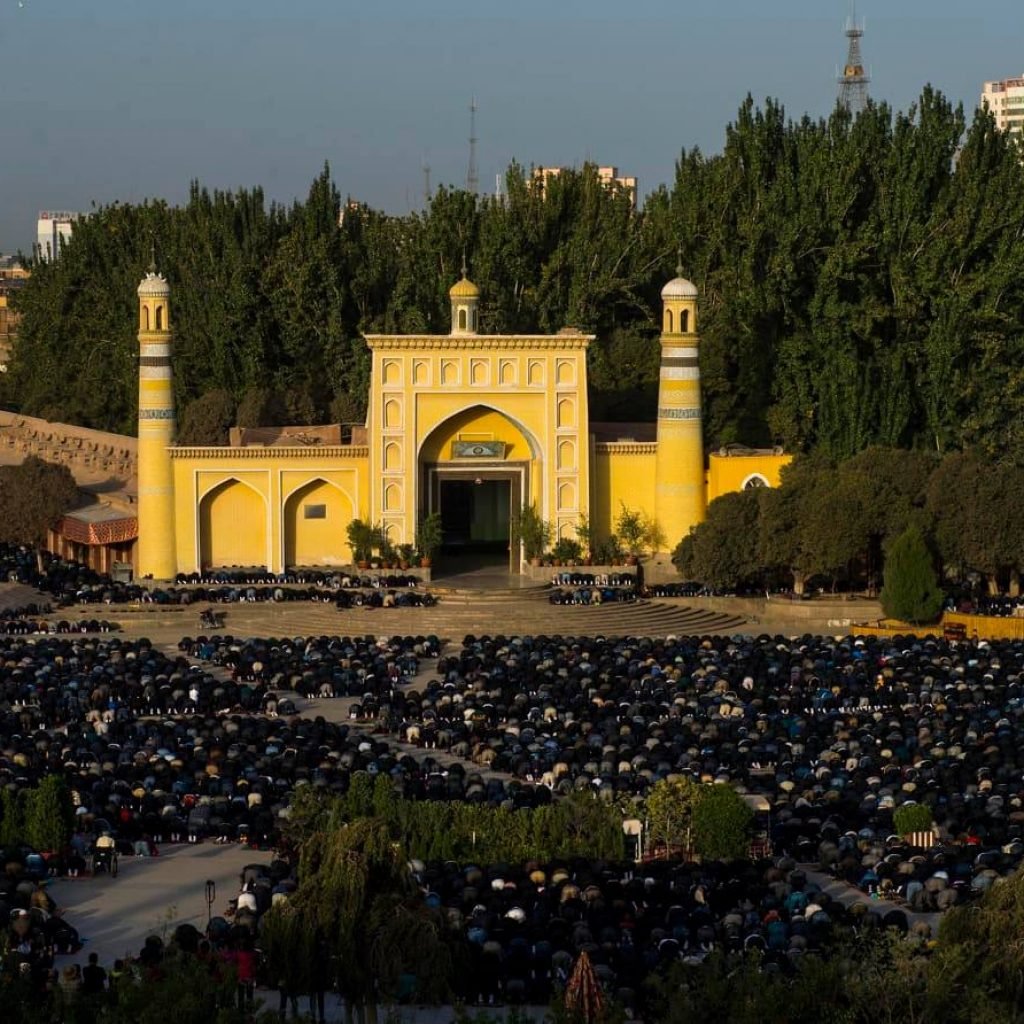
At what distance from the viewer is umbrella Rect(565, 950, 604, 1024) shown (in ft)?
60.1

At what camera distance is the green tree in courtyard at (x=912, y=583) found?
39.5 m

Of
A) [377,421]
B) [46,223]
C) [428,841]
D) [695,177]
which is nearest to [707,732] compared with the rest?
[428,841]

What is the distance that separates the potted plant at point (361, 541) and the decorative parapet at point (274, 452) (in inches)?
61.2

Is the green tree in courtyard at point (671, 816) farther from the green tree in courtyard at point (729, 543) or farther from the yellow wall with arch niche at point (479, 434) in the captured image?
the yellow wall with arch niche at point (479, 434)

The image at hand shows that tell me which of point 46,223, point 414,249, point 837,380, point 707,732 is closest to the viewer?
point 707,732

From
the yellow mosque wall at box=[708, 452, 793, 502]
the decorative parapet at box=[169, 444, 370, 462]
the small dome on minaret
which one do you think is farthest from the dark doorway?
the small dome on minaret

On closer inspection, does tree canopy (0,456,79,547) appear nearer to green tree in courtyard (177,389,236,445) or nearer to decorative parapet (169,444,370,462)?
decorative parapet (169,444,370,462)

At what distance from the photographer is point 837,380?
46719mm

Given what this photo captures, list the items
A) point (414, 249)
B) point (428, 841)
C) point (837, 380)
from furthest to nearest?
point (414, 249)
point (837, 380)
point (428, 841)

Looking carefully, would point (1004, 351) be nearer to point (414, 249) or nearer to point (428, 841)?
point (414, 249)

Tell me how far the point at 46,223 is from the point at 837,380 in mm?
147119

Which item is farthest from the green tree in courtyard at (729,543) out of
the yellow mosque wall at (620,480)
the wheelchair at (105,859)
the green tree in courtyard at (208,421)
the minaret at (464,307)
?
the wheelchair at (105,859)

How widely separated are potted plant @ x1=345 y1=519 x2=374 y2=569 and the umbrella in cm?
2467

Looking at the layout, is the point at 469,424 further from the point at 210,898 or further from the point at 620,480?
the point at 210,898
